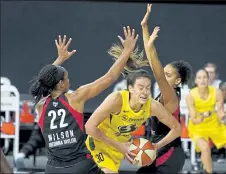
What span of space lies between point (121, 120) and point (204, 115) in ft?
11.1

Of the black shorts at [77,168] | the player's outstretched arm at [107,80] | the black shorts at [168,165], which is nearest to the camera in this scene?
the black shorts at [77,168]

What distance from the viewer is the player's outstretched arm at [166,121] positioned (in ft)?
24.4

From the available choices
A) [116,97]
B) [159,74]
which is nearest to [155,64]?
[159,74]

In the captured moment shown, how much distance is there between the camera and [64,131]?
7.02m

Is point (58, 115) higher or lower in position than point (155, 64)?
lower

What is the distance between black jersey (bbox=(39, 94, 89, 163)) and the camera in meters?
7.00

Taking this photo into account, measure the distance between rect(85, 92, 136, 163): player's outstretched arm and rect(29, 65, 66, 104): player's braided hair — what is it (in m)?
0.40

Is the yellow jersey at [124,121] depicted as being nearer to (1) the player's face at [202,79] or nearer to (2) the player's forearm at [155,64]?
(2) the player's forearm at [155,64]

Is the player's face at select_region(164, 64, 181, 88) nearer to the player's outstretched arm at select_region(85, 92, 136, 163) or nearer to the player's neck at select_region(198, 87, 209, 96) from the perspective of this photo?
the player's outstretched arm at select_region(85, 92, 136, 163)

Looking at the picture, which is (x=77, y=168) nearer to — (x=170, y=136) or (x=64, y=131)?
(x=64, y=131)

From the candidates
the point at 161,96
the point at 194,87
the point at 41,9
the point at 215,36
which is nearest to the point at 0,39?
the point at 41,9

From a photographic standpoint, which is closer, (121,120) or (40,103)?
(40,103)

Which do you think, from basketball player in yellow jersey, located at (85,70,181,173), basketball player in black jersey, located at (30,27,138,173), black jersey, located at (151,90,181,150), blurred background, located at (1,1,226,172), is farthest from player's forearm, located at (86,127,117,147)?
blurred background, located at (1,1,226,172)

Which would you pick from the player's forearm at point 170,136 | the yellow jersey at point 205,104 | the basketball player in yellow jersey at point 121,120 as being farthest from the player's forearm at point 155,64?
the yellow jersey at point 205,104
